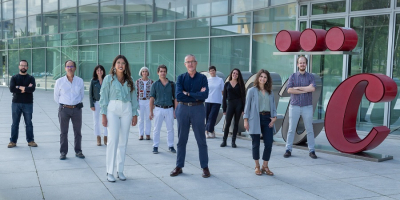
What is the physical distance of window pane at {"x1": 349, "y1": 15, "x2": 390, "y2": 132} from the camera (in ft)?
38.7

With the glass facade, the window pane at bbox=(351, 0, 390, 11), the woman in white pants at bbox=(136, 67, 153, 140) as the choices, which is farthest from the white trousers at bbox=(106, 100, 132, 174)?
the window pane at bbox=(351, 0, 390, 11)

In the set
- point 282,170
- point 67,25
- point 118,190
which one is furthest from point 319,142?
point 67,25

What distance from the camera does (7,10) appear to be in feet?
107

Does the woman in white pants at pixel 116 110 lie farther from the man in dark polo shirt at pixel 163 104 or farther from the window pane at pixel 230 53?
the window pane at pixel 230 53

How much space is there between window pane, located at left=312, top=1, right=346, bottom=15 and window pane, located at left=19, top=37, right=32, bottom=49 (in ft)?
78.0

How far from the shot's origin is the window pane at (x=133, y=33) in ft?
71.3

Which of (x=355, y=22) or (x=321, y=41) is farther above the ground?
(x=355, y=22)

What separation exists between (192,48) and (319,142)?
31.5 ft

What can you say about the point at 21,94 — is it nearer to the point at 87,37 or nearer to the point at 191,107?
the point at 191,107

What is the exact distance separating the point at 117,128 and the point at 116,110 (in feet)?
0.89

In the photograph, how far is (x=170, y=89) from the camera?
876 centimetres

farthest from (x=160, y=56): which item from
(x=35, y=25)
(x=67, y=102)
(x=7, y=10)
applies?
(x=7, y=10)

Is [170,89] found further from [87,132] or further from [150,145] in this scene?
[87,132]

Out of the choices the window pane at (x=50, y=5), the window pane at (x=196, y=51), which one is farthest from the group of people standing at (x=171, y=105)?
the window pane at (x=50, y=5)
